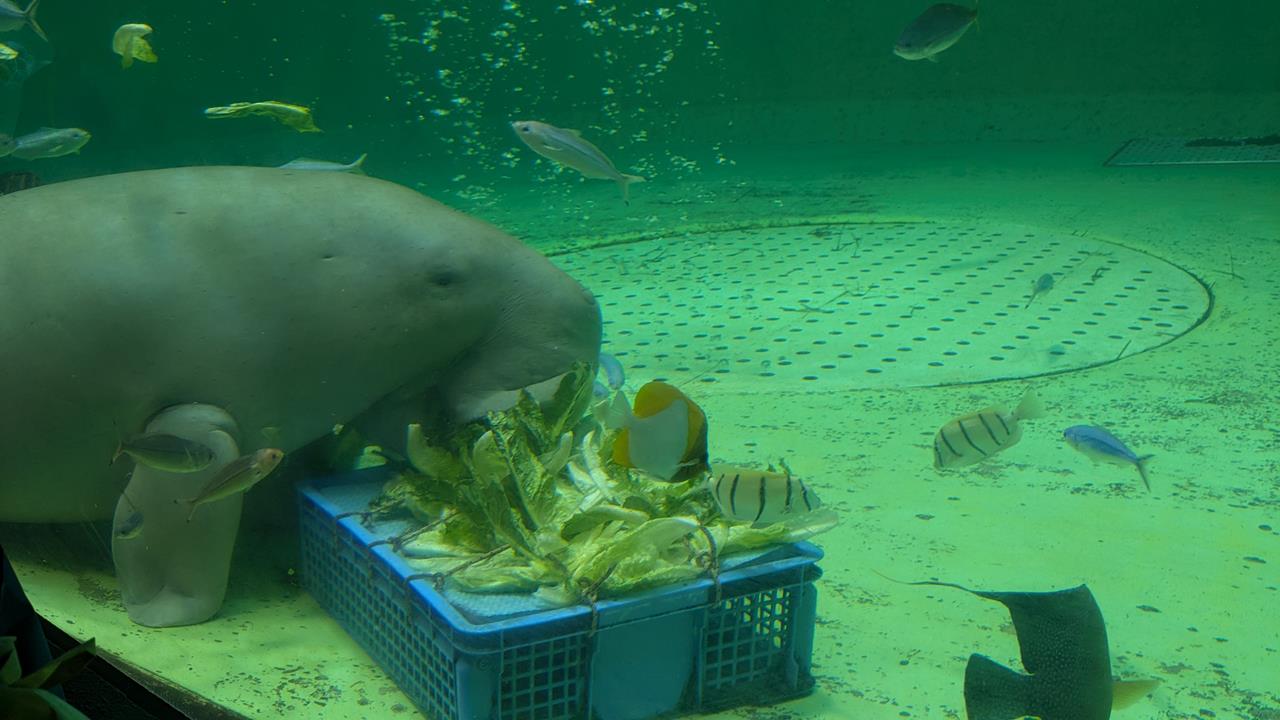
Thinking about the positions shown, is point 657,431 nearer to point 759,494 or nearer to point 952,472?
point 759,494

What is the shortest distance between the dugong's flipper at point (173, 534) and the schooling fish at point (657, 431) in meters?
1.01

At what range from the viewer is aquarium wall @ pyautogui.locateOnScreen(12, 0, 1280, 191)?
13117 millimetres

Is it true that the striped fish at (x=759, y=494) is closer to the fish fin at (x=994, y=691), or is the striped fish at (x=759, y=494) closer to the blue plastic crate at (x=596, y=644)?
the blue plastic crate at (x=596, y=644)

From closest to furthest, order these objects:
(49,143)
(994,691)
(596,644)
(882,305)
Result: (994,691) < (596,644) < (49,143) < (882,305)

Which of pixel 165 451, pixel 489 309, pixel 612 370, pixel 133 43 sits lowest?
pixel 612 370

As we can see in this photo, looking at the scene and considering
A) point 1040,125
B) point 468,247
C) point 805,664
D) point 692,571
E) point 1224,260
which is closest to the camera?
point 692,571

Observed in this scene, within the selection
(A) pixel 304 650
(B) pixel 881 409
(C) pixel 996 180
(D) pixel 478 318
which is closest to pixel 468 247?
(D) pixel 478 318

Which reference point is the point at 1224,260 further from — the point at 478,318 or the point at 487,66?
the point at 487,66

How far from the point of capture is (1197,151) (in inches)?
448

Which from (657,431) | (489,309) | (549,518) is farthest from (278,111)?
(657,431)

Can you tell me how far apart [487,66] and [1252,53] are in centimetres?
1370

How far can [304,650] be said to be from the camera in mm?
2561

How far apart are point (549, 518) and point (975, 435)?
4.49 feet

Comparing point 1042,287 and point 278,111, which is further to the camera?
point 1042,287
